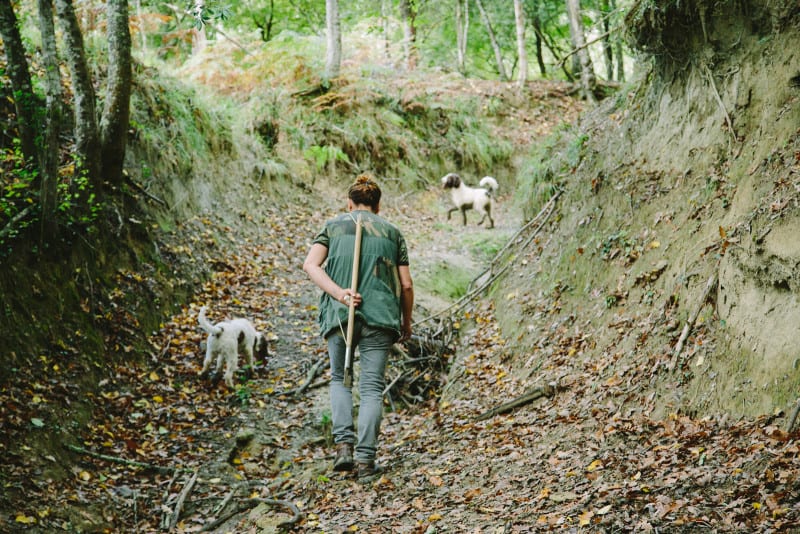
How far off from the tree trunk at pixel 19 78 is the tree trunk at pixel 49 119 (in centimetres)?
21

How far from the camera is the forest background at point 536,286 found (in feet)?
13.0

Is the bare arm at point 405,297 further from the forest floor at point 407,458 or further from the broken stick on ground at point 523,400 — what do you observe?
the broken stick on ground at point 523,400

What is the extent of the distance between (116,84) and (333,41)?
10.1 meters

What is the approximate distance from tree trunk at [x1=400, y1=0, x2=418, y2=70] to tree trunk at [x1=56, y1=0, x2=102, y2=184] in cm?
1508

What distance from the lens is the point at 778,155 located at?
4.94 meters

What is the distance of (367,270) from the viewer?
5.02 metres

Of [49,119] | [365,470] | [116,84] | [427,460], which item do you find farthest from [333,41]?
[365,470]

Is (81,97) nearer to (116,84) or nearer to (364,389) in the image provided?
(116,84)

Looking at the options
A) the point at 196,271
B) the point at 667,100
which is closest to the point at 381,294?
the point at 667,100

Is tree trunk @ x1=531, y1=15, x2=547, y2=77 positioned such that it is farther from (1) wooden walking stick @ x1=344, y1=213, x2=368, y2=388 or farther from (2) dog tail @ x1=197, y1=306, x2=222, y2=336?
(1) wooden walking stick @ x1=344, y1=213, x2=368, y2=388

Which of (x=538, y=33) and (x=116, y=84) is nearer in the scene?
(x=116, y=84)

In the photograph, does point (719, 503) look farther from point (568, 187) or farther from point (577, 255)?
point (568, 187)

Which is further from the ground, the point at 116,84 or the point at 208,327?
the point at 116,84

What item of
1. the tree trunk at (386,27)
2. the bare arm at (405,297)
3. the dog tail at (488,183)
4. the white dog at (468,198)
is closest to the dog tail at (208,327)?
the bare arm at (405,297)
